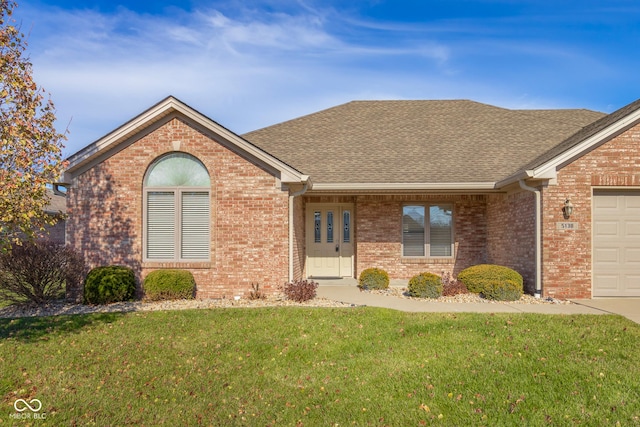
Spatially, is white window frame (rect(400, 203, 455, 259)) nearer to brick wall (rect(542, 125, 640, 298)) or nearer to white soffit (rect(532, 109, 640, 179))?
brick wall (rect(542, 125, 640, 298))

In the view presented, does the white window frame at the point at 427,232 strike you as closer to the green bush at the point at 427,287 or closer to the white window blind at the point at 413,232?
the white window blind at the point at 413,232

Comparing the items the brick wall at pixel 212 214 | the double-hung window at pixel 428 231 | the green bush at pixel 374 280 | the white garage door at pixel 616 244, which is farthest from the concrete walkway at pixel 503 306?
the double-hung window at pixel 428 231

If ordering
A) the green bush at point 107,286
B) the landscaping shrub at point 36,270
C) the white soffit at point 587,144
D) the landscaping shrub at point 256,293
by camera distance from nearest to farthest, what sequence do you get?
the landscaping shrub at point 36,270 → the green bush at point 107,286 → the white soffit at point 587,144 → the landscaping shrub at point 256,293

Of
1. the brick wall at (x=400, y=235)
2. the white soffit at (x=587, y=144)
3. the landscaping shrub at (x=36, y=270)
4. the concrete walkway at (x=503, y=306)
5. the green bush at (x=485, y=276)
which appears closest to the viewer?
the concrete walkway at (x=503, y=306)

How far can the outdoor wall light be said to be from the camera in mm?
10156

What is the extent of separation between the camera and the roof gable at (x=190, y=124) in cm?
1045

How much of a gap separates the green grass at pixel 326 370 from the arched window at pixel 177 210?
278cm

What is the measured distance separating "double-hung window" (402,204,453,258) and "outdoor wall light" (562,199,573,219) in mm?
3856

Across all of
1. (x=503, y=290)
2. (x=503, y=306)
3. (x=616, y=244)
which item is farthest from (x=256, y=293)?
(x=616, y=244)

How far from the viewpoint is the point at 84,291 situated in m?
9.99

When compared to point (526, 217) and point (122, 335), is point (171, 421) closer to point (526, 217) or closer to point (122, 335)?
point (122, 335)

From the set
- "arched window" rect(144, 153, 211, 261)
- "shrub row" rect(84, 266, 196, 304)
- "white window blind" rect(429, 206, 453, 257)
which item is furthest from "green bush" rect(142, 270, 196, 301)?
"white window blind" rect(429, 206, 453, 257)

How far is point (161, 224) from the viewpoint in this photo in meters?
10.9

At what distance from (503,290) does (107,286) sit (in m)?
9.04
